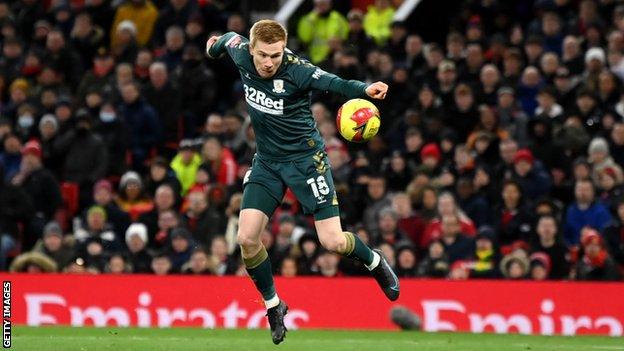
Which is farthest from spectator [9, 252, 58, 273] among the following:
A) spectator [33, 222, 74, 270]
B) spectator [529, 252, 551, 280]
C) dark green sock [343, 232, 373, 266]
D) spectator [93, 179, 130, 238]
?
dark green sock [343, 232, 373, 266]

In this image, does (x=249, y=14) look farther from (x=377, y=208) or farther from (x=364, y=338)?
(x=364, y=338)

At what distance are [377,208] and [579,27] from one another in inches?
157

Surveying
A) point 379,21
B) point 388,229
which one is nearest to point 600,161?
point 388,229

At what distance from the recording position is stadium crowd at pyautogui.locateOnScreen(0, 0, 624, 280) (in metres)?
17.8

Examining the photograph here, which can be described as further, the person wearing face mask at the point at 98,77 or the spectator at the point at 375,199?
the person wearing face mask at the point at 98,77

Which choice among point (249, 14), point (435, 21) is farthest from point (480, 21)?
point (249, 14)

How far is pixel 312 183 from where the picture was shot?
12.6 meters

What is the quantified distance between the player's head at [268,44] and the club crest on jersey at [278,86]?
0.44 ft

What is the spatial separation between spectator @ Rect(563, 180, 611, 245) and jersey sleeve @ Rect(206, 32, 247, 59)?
629cm

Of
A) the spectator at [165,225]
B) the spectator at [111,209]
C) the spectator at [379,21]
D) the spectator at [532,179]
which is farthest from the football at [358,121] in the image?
the spectator at [379,21]

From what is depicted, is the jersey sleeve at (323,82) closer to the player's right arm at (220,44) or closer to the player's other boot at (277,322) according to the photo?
the player's right arm at (220,44)

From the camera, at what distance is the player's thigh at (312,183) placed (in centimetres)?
1256

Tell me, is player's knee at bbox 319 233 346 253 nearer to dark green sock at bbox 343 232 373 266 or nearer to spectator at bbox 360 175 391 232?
dark green sock at bbox 343 232 373 266

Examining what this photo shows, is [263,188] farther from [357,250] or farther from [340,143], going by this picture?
[340,143]
